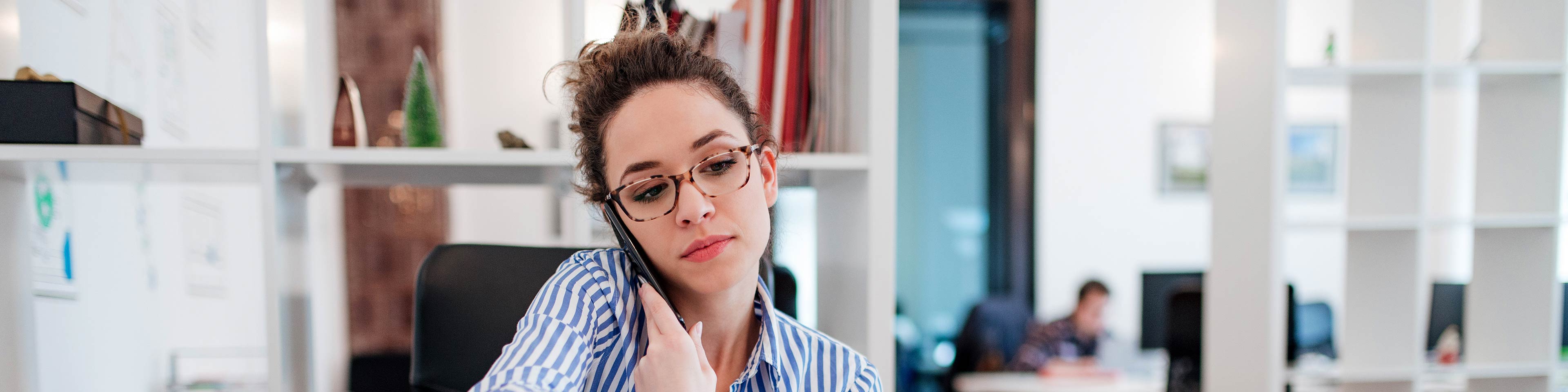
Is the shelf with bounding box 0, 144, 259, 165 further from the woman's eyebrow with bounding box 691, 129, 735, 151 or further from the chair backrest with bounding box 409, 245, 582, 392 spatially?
the woman's eyebrow with bounding box 691, 129, 735, 151

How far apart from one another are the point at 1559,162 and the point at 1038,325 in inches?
79.8

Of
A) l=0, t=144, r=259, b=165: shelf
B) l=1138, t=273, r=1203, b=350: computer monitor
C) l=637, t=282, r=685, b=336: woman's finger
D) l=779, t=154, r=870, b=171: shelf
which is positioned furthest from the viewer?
l=1138, t=273, r=1203, b=350: computer monitor

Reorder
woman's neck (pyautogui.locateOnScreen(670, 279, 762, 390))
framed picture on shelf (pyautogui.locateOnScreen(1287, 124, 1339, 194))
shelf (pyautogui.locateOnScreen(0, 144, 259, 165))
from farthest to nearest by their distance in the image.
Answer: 1. framed picture on shelf (pyautogui.locateOnScreen(1287, 124, 1339, 194))
2. shelf (pyautogui.locateOnScreen(0, 144, 259, 165))
3. woman's neck (pyautogui.locateOnScreen(670, 279, 762, 390))

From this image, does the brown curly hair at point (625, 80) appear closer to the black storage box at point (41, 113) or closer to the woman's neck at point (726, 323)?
the woman's neck at point (726, 323)

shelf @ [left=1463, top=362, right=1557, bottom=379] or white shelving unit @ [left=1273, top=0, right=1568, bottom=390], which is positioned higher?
white shelving unit @ [left=1273, top=0, right=1568, bottom=390]

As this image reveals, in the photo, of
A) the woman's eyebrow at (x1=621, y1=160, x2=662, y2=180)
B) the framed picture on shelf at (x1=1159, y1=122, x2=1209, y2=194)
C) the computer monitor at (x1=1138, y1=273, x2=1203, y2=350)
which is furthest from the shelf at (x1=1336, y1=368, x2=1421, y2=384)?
the framed picture on shelf at (x1=1159, y1=122, x2=1209, y2=194)

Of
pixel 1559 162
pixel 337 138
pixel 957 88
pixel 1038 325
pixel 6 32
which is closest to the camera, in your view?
pixel 337 138

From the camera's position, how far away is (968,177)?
13.9ft

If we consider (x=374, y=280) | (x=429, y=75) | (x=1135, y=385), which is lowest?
(x=1135, y=385)

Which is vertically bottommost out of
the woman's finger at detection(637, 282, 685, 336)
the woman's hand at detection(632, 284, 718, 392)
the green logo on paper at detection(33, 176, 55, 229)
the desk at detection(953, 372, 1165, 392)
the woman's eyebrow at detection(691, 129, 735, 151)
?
the desk at detection(953, 372, 1165, 392)

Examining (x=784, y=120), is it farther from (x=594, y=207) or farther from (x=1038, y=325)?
(x=1038, y=325)

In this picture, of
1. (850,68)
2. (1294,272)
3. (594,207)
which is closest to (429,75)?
(594,207)

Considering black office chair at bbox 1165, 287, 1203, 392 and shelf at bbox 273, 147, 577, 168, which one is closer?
shelf at bbox 273, 147, 577, 168

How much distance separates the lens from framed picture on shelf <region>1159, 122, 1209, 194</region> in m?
4.33
